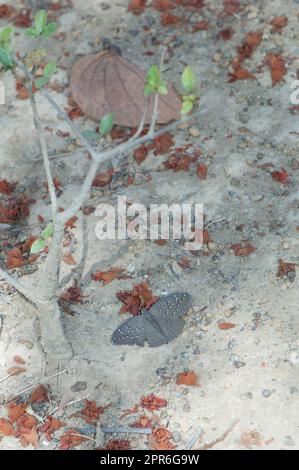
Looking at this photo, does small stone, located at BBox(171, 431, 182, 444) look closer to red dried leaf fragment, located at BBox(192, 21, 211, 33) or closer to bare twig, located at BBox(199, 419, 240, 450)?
bare twig, located at BBox(199, 419, 240, 450)

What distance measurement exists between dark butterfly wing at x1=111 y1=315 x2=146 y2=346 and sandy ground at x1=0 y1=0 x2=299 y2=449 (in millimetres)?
46

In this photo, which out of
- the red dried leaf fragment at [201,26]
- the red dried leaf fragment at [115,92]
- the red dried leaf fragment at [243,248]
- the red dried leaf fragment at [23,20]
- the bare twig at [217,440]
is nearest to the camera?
the bare twig at [217,440]

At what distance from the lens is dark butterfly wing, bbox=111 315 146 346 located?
303cm

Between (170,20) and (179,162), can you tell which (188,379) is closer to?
(179,162)

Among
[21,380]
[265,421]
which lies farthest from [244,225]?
[21,380]

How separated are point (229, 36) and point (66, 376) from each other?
232cm

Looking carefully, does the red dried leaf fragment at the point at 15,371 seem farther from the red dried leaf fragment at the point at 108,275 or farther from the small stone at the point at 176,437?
the small stone at the point at 176,437

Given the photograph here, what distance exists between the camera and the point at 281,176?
350 centimetres

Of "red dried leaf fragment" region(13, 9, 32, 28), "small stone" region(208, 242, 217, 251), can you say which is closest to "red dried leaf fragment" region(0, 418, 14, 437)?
"small stone" region(208, 242, 217, 251)

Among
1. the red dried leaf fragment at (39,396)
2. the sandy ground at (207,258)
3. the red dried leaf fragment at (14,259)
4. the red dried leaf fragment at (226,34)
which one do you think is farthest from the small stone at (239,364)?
the red dried leaf fragment at (226,34)

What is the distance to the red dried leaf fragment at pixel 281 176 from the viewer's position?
138 inches

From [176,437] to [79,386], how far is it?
47cm

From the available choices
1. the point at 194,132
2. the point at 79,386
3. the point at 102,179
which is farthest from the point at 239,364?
the point at 194,132

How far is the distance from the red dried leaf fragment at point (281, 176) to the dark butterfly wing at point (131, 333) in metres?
1.02
